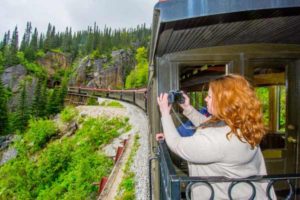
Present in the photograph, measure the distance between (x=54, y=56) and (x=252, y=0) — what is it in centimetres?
8323

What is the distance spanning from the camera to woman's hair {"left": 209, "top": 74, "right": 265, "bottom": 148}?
5.12 feet

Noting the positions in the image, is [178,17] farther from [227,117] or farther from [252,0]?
[227,117]

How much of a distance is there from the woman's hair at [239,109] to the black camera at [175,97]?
41 cm

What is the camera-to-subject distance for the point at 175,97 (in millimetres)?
2135

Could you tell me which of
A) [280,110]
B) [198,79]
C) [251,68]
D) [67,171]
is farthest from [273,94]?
[67,171]

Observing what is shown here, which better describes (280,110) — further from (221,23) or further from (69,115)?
(69,115)

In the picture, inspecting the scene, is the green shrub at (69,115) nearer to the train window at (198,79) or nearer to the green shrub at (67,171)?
the green shrub at (67,171)

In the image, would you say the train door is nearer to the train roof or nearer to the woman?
the train roof

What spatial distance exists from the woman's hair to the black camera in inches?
16.1

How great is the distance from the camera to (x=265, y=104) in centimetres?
436

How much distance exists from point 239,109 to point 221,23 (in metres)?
1.45

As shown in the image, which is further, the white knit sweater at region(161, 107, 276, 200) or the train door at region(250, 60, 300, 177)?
the train door at region(250, 60, 300, 177)

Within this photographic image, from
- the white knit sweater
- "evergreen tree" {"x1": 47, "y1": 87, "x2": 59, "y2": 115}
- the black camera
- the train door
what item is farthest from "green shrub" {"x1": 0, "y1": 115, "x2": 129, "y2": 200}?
"evergreen tree" {"x1": 47, "y1": 87, "x2": 59, "y2": 115}

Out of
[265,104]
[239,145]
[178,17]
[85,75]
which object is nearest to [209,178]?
[239,145]
